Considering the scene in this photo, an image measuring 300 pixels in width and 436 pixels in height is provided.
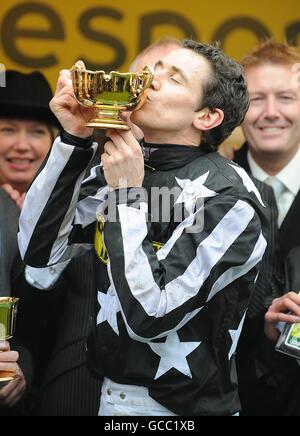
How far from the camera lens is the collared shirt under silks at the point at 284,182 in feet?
9.81

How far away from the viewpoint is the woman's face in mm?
3098

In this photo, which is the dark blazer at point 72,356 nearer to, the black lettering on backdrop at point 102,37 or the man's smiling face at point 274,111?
the man's smiling face at point 274,111

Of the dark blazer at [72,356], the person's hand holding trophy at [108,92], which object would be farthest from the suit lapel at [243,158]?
the person's hand holding trophy at [108,92]

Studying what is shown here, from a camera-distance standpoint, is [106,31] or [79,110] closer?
[79,110]

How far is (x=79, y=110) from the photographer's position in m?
2.07

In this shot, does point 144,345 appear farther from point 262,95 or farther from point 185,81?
point 262,95

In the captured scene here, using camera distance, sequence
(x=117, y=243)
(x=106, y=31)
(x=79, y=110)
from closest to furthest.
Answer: (x=117, y=243)
(x=79, y=110)
(x=106, y=31)

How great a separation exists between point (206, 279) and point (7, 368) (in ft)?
2.12

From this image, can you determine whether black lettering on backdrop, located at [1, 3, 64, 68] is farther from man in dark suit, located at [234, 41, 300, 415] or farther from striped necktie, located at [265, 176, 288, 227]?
striped necktie, located at [265, 176, 288, 227]

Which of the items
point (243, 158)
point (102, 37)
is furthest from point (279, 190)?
point (102, 37)

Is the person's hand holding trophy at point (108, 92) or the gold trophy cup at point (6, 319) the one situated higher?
the person's hand holding trophy at point (108, 92)

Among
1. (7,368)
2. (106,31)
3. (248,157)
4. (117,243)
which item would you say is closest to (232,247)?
(117,243)

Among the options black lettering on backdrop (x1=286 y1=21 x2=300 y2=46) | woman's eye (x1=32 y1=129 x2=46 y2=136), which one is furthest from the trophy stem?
black lettering on backdrop (x1=286 y1=21 x2=300 y2=46)
